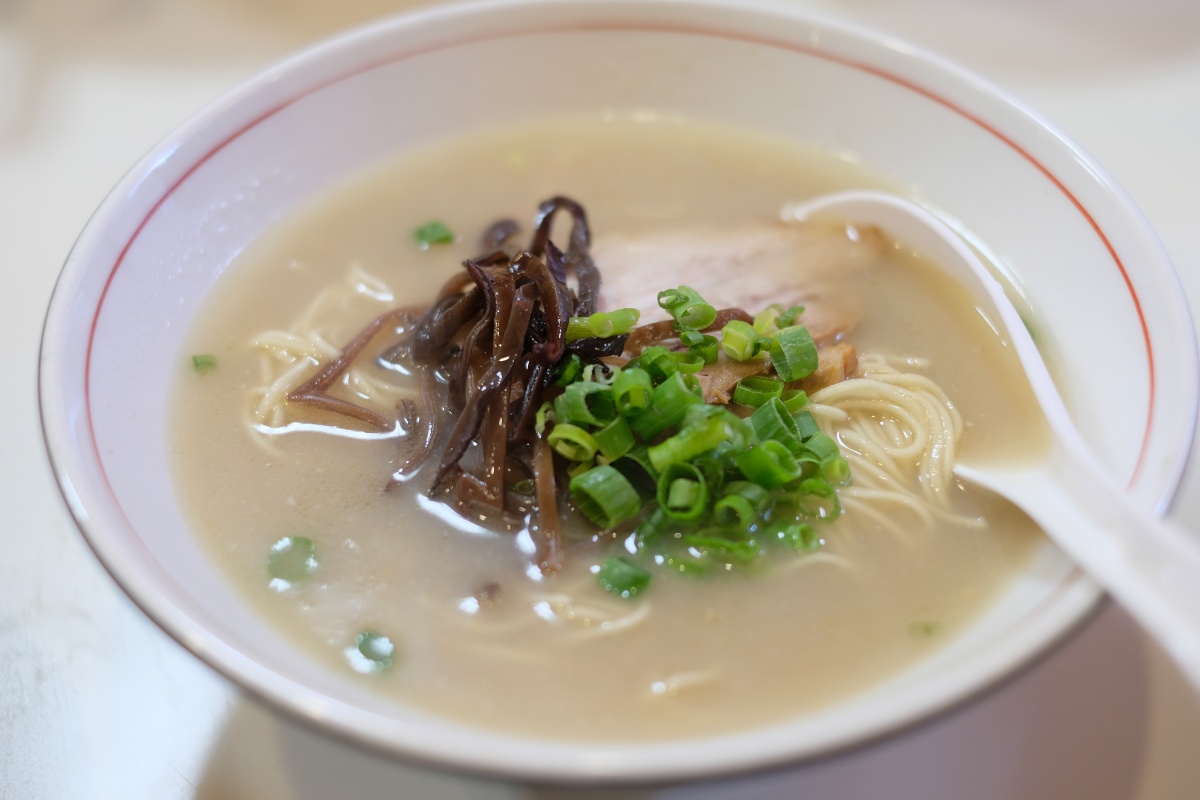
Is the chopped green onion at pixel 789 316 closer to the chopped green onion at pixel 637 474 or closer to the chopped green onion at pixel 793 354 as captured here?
the chopped green onion at pixel 793 354

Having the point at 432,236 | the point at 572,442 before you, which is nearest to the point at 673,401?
the point at 572,442

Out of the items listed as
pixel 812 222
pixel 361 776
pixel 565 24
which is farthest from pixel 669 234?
pixel 361 776

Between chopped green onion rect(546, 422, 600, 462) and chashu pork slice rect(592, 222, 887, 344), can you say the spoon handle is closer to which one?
chashu pork slice rect(592, 222, 887, 344)

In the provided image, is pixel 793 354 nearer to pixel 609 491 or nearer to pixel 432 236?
pixel 609 491

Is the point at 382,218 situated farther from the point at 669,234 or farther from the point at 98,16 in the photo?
the point at 98,16

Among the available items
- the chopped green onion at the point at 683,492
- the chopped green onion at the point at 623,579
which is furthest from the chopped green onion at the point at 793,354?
the chopped green onion at the point at 623,579

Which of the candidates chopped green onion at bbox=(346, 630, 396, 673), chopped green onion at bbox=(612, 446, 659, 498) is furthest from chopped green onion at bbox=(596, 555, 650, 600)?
chopped green onion at bbox=(346, 630, 396, 673)
